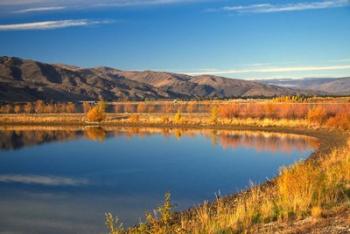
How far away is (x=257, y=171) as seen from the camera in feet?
61.0

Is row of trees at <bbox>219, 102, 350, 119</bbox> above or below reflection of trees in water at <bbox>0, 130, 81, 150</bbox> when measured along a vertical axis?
above

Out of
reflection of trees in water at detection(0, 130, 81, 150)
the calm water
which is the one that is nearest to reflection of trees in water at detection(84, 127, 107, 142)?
the calm water

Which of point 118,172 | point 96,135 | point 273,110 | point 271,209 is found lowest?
point 96,135

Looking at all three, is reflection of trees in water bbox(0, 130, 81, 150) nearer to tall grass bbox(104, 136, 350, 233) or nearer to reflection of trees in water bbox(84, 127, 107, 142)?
reflection of trees in water bbox(84, 127, 107, 142)

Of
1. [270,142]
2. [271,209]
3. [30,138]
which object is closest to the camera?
[271,209]

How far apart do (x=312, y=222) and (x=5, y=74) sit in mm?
151095

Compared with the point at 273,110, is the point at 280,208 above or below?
above

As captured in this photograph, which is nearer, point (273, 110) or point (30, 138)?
point (30, 138)

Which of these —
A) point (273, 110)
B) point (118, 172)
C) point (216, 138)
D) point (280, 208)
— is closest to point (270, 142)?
point (216, 138)

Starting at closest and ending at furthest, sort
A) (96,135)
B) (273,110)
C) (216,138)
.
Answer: (216,138)
(96,135)
(273,110)

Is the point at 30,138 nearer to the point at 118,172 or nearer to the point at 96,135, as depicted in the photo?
the point at 96,135

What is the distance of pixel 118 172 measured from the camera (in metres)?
19.1

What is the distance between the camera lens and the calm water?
40.5ft

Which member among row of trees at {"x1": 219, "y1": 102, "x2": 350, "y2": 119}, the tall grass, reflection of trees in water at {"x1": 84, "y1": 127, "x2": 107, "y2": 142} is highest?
the tall grass
